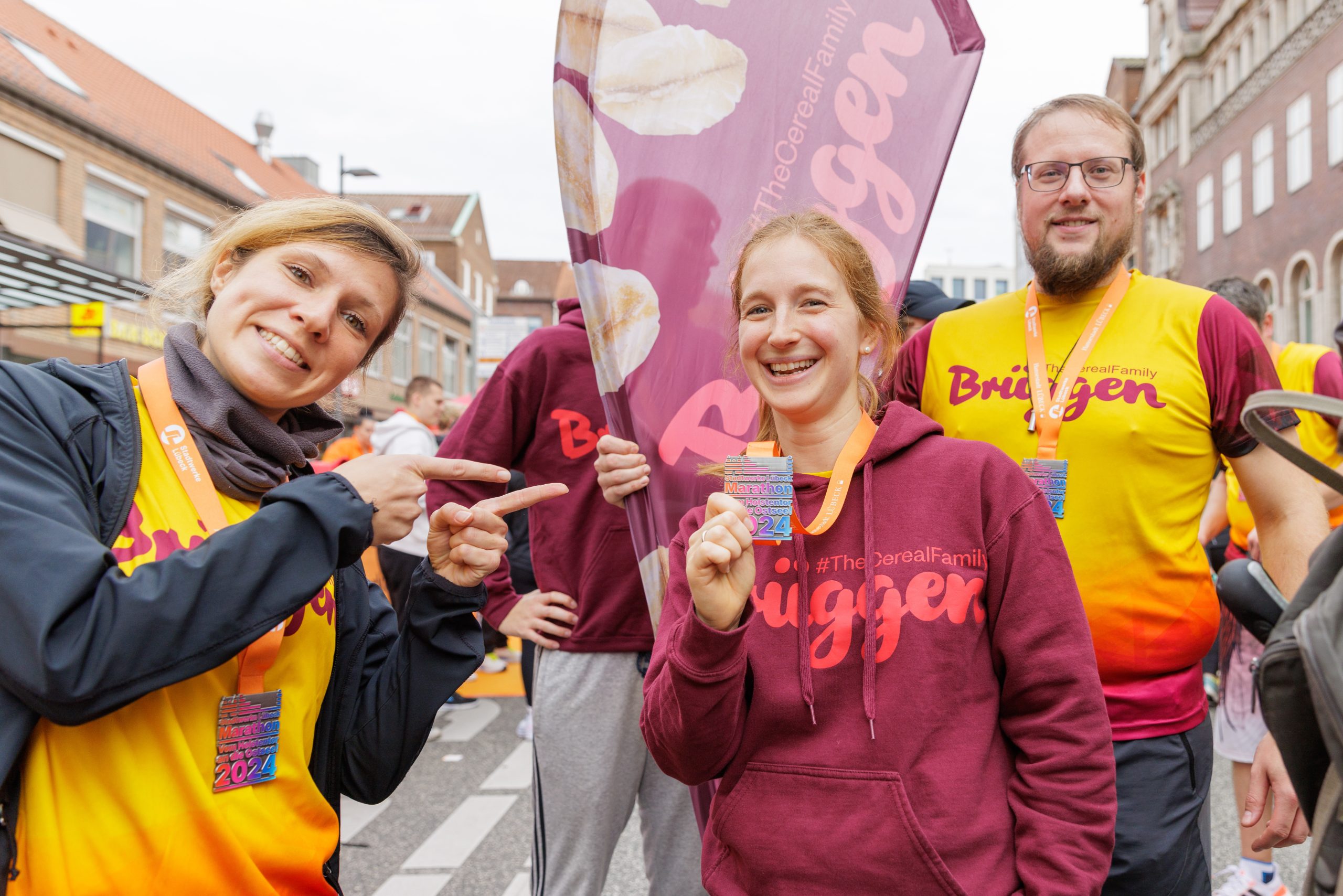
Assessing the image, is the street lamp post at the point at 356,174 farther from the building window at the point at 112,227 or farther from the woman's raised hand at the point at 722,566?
the woman's raised hand at the point at 722,566

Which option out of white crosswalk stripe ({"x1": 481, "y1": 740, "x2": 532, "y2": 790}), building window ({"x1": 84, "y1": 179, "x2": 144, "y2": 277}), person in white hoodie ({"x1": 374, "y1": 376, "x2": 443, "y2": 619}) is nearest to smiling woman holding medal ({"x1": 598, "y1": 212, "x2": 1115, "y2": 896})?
white crosswalk stripe ({"x1": 481, "y1": 740, "x2": 532, "y2": 790})

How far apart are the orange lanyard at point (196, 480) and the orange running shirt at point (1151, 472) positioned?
5.10 ft

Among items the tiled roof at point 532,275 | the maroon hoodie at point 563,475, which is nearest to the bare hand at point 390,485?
the maroon hoodie at point 563,475

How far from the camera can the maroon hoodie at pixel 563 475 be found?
2477 millimetres

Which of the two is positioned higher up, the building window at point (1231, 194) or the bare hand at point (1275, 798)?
the building window at point (1231, 194)

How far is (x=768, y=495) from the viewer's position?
1432mm

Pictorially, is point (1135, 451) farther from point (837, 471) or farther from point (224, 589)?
point (224, 589)

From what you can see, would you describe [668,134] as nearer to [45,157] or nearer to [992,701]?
[992,701]

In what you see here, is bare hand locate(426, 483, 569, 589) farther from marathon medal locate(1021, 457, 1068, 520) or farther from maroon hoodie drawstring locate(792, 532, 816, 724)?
marathon medal locate(1021, 457, 1068, 520)

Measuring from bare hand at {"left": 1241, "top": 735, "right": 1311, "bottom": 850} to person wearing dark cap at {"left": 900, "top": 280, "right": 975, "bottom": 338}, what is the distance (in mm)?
1985

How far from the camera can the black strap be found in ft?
2.75

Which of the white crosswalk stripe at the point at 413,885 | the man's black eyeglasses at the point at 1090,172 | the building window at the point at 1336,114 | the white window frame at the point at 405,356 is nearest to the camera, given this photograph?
the man's black eyeglasses at the point at 1090,172

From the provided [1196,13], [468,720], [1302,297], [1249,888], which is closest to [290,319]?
[1249,888]

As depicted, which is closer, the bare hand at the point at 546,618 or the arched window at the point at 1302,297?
the bare hand at the point at 546,618
